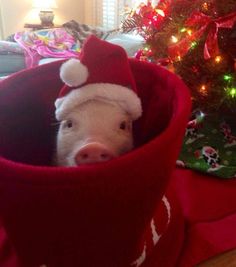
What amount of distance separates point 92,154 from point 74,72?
18 cm

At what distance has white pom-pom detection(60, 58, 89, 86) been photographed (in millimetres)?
576

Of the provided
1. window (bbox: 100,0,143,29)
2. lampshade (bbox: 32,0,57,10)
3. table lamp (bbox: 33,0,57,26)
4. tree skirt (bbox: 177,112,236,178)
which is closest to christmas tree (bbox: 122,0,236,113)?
tree skirt (bbox: 177,112,236,178)

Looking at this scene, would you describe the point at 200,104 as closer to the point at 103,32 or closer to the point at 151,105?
the point at 151,105

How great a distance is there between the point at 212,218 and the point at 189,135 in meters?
0.34

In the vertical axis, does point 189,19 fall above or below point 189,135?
above

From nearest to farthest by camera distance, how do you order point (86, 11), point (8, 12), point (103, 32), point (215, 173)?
point (215, 173) < point (103, 32) < point (8, 12) < point (86, 11)

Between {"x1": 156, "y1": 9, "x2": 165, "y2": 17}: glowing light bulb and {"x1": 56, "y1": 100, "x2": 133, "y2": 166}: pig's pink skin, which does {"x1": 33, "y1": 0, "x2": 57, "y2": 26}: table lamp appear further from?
{"x1": 56, "y1": 100, "x2": 133, "y2": 166}: pig's pink skin

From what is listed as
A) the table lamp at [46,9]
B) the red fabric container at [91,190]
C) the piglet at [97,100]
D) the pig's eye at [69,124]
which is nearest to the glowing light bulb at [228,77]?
the red fabric container at [91,190]

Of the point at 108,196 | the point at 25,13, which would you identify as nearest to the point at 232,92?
the point at 108,196

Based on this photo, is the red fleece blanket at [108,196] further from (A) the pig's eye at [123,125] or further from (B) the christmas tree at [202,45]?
(B) the christmas tree at [202,45]

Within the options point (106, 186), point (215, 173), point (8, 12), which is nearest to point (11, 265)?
point (106, 186)

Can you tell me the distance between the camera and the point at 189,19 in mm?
883

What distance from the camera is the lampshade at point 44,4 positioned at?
3274 millimetres

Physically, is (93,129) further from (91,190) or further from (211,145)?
(211,145)
